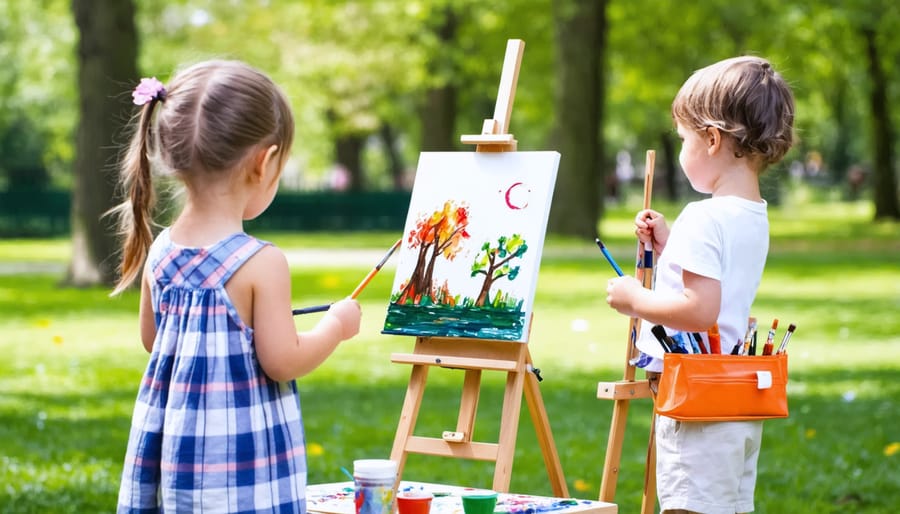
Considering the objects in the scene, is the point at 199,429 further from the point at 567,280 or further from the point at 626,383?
the point at 567,280

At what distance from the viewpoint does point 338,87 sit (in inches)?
1207

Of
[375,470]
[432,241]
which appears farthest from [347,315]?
[432,241]

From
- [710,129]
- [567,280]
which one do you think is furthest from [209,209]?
[567,280]

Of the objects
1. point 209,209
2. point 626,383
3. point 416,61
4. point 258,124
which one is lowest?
point 626,383

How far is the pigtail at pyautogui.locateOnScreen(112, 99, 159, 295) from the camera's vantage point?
3.42 metres

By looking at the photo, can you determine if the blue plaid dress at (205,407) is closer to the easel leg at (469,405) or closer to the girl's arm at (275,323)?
the girl's arm at (275,323)

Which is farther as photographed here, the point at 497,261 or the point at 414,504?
the point at 497,261

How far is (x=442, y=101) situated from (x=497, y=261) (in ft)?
75.4

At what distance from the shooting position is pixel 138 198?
349 cm

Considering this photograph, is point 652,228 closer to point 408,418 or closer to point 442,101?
point 408,418

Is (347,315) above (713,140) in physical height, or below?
below

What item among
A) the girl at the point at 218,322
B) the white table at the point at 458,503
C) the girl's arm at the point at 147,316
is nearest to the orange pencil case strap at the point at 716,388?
the white table at the point at 458,503

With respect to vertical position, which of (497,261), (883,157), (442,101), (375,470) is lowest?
(375,470)

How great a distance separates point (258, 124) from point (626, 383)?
1723mm
